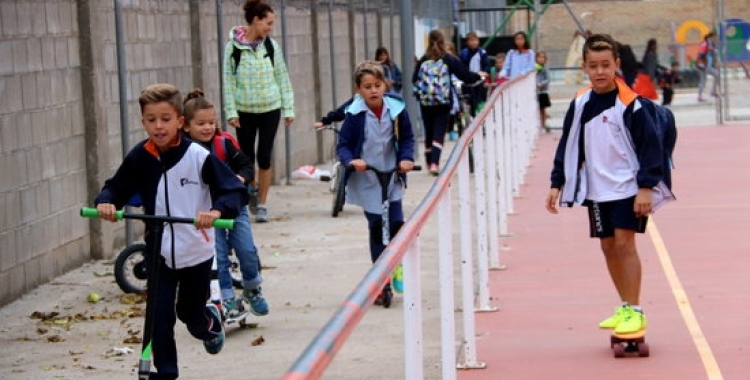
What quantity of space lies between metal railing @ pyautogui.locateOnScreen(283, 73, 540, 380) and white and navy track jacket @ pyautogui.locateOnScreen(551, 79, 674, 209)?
599 millimetres

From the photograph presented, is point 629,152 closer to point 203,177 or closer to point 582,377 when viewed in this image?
point 582,377

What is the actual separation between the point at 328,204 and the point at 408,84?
6370 millimetres

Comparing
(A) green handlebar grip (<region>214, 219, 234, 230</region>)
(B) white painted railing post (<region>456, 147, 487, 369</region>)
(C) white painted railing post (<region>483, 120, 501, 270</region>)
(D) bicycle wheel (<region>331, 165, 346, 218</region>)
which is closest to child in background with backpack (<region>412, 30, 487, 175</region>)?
(D) bicycle wheel (<region>331, 165, 346, 218</region>)

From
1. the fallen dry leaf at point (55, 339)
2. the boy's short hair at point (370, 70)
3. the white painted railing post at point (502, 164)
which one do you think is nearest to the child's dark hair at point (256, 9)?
the white painted railing post at point (502, 164)

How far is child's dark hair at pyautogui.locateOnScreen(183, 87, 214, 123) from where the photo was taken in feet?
31.3

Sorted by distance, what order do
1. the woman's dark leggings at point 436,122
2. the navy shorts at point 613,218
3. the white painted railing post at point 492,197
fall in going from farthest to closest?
the woman's dark leggings at point 436,122 → the white painted railing post at point 492,197 → the navy shorts at point 613,218

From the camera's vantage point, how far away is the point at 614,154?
938 cm

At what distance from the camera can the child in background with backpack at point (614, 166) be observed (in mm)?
9258

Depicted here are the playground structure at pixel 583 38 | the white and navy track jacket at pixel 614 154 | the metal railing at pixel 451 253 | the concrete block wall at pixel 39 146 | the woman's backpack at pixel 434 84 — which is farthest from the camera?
the playground structure at pixel 583 38

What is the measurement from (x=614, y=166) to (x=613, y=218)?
10.5 inches

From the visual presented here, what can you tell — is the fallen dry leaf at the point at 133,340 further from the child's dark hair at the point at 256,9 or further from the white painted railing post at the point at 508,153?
the white painted railing post at the point at 508,153

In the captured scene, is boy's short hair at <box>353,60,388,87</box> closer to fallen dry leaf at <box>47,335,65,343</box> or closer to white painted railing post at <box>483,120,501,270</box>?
white painted railing post at <box>483,120,501,270</box>

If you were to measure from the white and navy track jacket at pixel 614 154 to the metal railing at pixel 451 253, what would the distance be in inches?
23.6

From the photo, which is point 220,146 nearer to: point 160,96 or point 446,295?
point 160,96
